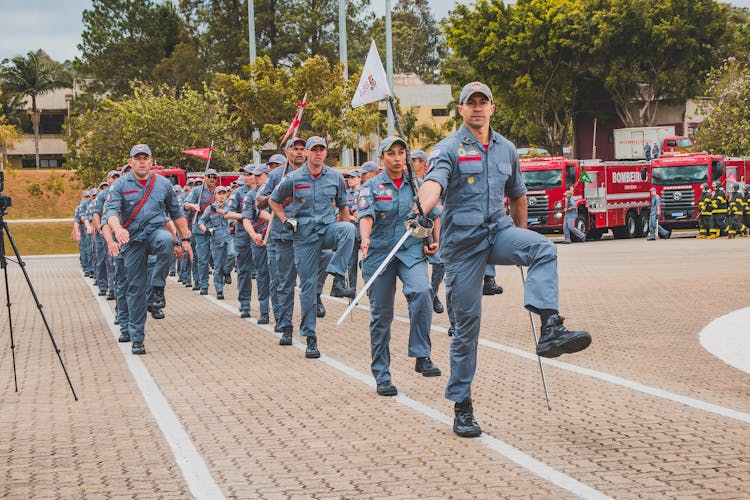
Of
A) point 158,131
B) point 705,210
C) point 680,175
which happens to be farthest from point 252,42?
point 705,210

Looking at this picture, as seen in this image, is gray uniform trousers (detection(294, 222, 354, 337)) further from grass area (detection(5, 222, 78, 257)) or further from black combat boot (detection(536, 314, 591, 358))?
grass area (detection(5, 222, 78, 257))

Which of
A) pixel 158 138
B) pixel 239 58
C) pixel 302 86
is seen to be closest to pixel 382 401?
pixel 302 86

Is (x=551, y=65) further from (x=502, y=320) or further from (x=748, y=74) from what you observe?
(x=502, y=320)

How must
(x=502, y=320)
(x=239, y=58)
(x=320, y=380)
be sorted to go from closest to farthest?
1. (x=320, y=380)
2. (x=502, y=320)
3. (x=239, y=58)

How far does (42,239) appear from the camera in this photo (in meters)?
53.2

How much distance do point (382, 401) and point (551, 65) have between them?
48.8m

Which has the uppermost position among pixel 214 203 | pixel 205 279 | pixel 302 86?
pixel 302 86

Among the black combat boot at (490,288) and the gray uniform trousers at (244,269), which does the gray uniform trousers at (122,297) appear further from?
the black combat boot at (490,288)

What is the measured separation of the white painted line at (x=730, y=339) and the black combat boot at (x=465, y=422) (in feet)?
12.3

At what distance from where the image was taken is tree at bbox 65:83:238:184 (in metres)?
55.1

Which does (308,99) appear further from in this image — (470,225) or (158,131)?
(470,225)

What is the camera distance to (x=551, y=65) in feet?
183

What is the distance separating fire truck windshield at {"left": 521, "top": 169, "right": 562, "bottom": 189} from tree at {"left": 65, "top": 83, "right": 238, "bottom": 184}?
69.0 feet

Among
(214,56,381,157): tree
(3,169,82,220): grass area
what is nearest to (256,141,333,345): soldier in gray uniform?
(214,56,381,157): tree
